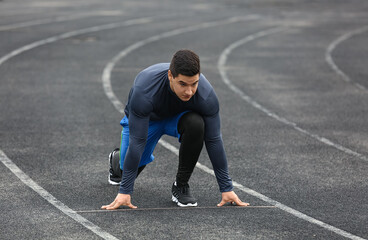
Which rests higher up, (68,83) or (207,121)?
(207,121)

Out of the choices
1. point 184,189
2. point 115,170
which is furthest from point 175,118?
point 115,170

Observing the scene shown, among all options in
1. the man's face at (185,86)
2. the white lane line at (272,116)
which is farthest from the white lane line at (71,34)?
the man's face at (185,86)

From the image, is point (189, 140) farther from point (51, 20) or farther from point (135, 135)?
point (51, 20)

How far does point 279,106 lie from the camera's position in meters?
11.8

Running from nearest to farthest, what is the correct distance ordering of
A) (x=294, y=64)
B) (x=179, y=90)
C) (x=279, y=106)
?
(x=179, y=90) → (x=279, y=106) → (x=294, y=64)

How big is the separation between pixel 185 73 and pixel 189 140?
0.88 metres

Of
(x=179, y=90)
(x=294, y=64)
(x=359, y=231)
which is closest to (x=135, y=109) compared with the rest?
(x=179, y=90)

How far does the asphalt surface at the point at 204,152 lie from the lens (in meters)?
6.52

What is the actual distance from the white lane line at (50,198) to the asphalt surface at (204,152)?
12 mm

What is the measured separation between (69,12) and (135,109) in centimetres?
1881

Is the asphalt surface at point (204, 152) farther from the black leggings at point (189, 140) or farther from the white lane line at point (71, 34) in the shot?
the black leggings at point (189, 140)

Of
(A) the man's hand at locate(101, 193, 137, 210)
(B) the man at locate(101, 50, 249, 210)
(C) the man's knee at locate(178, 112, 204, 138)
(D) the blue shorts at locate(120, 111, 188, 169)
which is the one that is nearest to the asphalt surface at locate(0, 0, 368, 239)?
(A) the man's hand at locate(101, 193, 137, 210)

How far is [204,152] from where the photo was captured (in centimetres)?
912

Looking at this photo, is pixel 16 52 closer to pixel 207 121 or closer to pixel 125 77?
pixel 125 77
